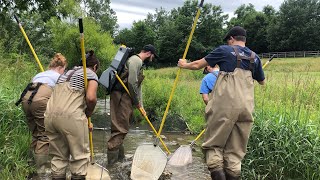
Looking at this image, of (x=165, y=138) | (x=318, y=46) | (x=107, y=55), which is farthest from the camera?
(x=318, y=46)

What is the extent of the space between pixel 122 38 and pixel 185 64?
61.5 metres

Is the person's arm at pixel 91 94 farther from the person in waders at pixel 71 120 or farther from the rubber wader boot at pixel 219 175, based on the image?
the rubber wader boot at pixel 219 175

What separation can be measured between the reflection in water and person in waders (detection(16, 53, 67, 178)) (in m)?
1.11

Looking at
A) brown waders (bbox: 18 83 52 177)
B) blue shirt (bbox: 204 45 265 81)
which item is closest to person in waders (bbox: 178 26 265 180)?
blue shirt (bbox: 204 45 265 81)

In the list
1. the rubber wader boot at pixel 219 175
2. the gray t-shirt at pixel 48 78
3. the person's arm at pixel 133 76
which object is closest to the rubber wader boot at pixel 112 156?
the person's arm at pixel 133 76

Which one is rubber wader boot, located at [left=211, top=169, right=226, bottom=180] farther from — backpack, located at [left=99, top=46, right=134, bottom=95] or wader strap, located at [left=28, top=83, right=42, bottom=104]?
wader strap, located at [left=28, top=83, right=42, bottom=104]

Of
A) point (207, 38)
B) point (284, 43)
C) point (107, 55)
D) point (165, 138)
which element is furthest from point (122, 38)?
point (165, 138)

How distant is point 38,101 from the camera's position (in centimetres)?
512

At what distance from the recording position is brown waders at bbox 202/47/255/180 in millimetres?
3947

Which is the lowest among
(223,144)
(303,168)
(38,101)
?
(303,168)

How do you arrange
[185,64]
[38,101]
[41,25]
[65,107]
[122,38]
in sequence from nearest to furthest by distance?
[65,107], [185,64], [38,101], [41,25], [122,38]

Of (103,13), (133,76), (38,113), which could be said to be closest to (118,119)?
(133,76)

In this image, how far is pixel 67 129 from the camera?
12.8 feet

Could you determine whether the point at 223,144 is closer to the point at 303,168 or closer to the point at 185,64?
the point at 185,64
